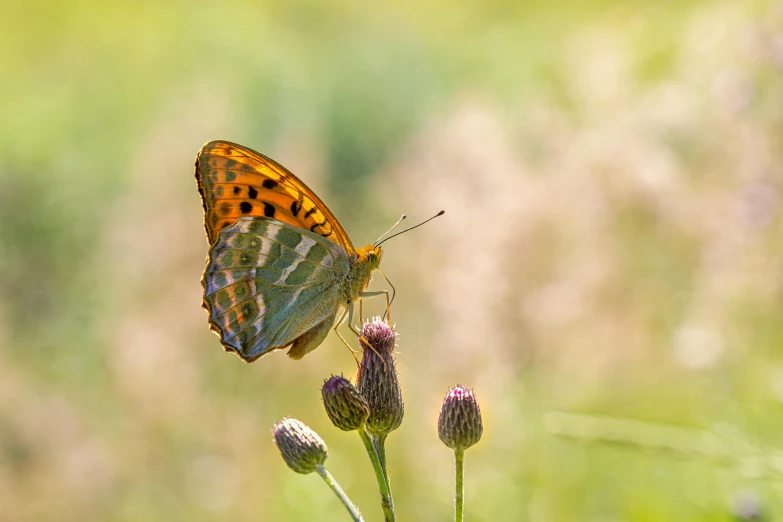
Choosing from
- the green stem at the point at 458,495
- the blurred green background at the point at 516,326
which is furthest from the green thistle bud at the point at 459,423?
the blurred green background at the point at 516,326

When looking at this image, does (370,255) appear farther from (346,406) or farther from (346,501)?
(346,501)

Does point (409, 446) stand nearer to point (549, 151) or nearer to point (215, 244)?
point (549, 151)

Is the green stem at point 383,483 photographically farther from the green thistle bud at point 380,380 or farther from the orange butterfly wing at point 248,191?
the orange butterfly wing at point 248,191

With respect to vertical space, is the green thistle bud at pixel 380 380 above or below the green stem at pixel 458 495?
above

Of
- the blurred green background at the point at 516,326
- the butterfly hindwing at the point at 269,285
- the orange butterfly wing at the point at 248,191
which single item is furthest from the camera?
the blurred green background at the point at 516,326

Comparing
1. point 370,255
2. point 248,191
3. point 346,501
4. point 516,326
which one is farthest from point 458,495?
point 516,326

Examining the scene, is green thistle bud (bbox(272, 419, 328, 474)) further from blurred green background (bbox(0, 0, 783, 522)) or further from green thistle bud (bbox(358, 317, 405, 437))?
blurred green background (bbox(0, 0, 783, 522))
